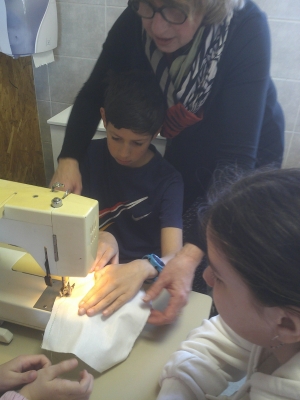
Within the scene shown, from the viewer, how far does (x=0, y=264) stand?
846 millimetres

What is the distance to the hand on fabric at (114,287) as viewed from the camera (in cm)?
73

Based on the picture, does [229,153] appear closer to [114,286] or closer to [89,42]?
[114,286]

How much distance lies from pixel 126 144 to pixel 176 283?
0.52m

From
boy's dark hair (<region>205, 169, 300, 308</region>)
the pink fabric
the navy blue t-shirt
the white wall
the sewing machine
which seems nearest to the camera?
boy's dark hair (<region>205, 169, 300, 308</region>)

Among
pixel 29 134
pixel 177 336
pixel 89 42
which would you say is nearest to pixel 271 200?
pixel 177 336

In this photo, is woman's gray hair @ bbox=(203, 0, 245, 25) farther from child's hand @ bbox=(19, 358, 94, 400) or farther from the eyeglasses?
child's hand @ bbox=(19, 358, 94, 400)

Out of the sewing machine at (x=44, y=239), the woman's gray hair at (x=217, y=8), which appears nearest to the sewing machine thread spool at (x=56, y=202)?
the sewing machine at (x=44, y=239)

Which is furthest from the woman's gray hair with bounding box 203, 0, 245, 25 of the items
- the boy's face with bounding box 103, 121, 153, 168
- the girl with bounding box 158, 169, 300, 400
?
the girl with bounding box 158, 169, 300, 400

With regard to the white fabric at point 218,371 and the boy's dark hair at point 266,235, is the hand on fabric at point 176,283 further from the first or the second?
the boy's dark hair at point 266,235

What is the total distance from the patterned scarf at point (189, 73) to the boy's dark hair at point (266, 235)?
0.53 metres

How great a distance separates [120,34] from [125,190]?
1.66 feet

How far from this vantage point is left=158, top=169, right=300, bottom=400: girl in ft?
1.56

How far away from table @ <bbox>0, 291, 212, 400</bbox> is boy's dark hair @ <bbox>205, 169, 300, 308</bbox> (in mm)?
310

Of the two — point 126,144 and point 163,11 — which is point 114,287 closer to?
point 126,144
